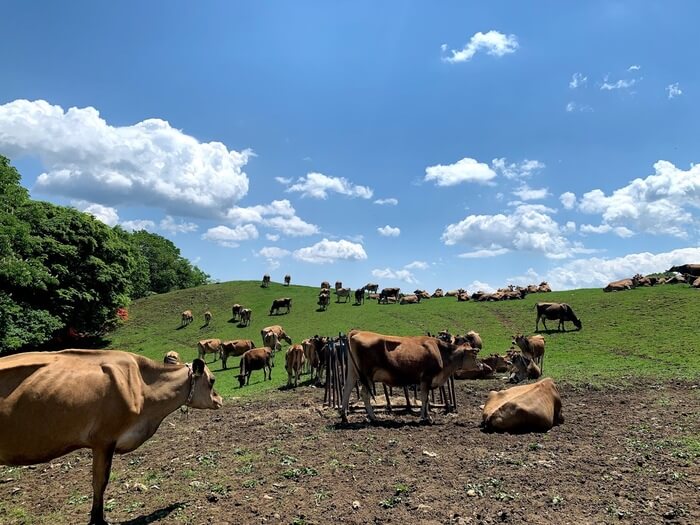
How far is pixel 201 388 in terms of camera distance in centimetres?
855

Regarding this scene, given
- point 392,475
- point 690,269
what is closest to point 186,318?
point 392,475

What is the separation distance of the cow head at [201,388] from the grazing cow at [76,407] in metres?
0.78

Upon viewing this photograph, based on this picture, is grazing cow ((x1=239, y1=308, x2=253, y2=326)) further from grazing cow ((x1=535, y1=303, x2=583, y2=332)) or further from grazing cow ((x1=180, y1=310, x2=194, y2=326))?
grazing cow ((x1=535, y1=303, x2=583, y2=332))

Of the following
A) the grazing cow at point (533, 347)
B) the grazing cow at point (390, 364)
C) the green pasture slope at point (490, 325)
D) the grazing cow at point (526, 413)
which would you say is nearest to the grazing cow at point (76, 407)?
the grazing cow at point (390, 364)

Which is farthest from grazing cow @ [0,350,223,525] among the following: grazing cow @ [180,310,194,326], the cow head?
grazing cow @ [180,310,194,326]

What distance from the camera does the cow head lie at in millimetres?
8398

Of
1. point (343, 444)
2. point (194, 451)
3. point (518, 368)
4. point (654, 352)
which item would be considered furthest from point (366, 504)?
point (654, 352)

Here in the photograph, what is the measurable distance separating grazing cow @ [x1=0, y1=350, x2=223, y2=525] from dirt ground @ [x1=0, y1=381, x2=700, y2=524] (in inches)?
47.8

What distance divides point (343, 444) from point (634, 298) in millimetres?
38392

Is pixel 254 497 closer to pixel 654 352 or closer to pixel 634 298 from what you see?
pixel 654 352

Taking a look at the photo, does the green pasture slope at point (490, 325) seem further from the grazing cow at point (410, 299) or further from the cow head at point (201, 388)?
the cow head at point (201, 388)

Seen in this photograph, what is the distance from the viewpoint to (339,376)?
16797 mm

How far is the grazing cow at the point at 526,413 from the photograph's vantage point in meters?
11.5

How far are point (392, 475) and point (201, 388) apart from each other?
11.9 ft
